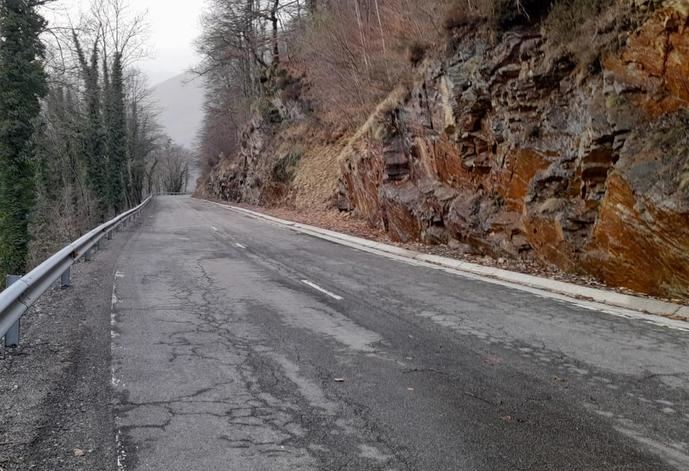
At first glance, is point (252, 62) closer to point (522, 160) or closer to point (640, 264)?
point (522, 160)

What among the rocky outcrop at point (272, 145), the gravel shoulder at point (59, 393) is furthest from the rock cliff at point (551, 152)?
the rocky outcrop at point (272, 145)

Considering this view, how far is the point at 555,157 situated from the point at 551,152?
0.55 ft

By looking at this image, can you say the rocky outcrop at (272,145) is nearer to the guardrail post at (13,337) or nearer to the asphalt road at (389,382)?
the asphalt road at (389,382)

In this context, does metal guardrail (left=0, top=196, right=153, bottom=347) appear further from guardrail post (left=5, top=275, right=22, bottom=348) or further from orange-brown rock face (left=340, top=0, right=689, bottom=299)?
orange-brown rock face (left=340, top=0, right=689, bottom=299)

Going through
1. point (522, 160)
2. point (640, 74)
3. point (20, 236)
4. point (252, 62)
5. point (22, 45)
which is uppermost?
point (252, 62)

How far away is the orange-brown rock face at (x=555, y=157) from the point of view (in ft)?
30.4

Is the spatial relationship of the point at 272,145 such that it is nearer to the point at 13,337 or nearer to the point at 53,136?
the point at 53,136

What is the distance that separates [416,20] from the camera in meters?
18.5

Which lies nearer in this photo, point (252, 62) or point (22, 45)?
point (22, 45)

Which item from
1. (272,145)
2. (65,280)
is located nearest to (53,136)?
(272,145)

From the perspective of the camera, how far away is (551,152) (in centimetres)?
1197

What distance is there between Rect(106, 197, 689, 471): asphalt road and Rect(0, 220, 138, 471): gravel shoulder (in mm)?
191

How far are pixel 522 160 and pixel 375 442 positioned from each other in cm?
1019

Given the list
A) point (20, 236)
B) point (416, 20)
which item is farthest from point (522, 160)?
point (20, 236)
